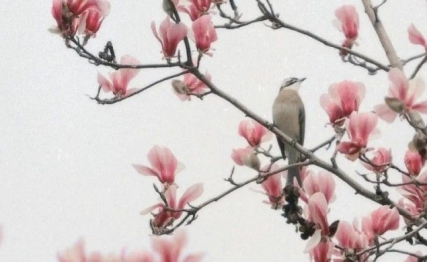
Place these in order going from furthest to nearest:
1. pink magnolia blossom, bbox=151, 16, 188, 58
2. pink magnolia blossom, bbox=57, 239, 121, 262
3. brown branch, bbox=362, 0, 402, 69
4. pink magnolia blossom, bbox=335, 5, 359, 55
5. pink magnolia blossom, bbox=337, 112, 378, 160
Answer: pink magnolia blossom, bbox=335, 5, 359, 55, brown branch, bbox=362, 0, 402, 69, pink magnolia blossom, bbox=151, 16, 188, 58, pink magnolia blossom, bbox=337, 112, 378, 160, pink magnolia blossom, bbox=57, 239, 121, 262

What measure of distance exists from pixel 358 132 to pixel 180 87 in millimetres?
631

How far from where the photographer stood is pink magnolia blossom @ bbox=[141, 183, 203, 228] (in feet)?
6.77

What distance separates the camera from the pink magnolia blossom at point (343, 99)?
2088 mm

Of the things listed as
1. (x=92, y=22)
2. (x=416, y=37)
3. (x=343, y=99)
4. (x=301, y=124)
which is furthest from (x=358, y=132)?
(x=301, y=124)

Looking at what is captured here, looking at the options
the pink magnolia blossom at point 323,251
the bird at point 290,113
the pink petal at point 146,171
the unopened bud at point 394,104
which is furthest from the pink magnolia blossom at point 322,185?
the bird at point 290,113

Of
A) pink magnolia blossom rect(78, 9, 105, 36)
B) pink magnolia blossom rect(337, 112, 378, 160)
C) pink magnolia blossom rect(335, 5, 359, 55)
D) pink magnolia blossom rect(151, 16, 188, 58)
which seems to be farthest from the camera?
pink magnolia blossom rect(335, 5, 359, 55)

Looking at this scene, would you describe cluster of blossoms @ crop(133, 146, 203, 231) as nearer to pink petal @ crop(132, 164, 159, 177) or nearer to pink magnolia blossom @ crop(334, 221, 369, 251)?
pink petal @ crop(132, 164, 159, 177)

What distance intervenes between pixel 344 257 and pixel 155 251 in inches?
23.2

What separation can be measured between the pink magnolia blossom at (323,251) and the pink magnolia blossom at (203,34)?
2.46 ft

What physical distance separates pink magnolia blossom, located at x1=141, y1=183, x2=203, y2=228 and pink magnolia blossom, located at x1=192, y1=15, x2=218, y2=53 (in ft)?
1.43

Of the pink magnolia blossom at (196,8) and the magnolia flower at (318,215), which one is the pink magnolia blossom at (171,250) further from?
the pink magnolia blossom at (196,8)

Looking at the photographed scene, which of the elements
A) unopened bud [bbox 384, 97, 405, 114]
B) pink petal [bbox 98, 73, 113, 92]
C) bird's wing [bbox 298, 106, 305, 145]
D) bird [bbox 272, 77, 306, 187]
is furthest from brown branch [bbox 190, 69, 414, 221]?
bird's wing [bbox 298, 106, 305, 145]

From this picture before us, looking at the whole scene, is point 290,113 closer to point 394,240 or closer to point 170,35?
point 170,35

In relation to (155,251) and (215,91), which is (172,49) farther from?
(155,251)
